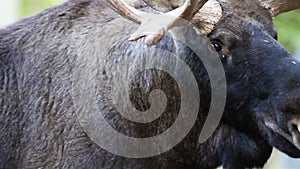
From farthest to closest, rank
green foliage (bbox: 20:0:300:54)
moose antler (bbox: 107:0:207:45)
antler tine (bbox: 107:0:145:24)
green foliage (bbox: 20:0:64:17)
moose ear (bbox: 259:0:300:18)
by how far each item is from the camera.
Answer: green foliage (bbox: 20:0:64:17) < green foliage (bbox: 20:0:300:54) < moose ear (bbox: 259:0:300:18) < antler tine (bbox: 107:0:145:24) < moose antler (bbox: 107:0:207:45)

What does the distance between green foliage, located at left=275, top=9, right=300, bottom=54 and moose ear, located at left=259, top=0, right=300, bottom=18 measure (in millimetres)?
1901

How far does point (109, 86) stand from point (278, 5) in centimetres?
108

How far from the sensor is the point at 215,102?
17.0ft

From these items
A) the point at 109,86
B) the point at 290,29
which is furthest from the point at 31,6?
the point at 109,86

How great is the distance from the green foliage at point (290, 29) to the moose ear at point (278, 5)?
74.8 inches

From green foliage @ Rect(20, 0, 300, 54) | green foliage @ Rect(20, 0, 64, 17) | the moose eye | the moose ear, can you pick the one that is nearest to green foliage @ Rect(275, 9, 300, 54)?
green foliage @ Rect(20, 0, 300, 54)

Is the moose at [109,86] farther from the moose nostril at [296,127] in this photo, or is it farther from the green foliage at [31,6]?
the green foliage at [31,6]

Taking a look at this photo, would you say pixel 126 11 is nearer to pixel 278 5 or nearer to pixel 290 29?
pixel 278 5

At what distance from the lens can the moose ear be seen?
5.35 m

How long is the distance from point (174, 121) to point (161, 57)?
37 centimetres

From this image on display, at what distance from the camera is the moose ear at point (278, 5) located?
17.6ft

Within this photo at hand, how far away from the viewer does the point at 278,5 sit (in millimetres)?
5453

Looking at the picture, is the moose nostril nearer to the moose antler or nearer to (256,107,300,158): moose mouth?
(256,107,300,158): moose mouth

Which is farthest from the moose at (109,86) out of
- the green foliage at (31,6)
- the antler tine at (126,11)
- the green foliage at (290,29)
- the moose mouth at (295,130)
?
the green foliage at (31,6)
